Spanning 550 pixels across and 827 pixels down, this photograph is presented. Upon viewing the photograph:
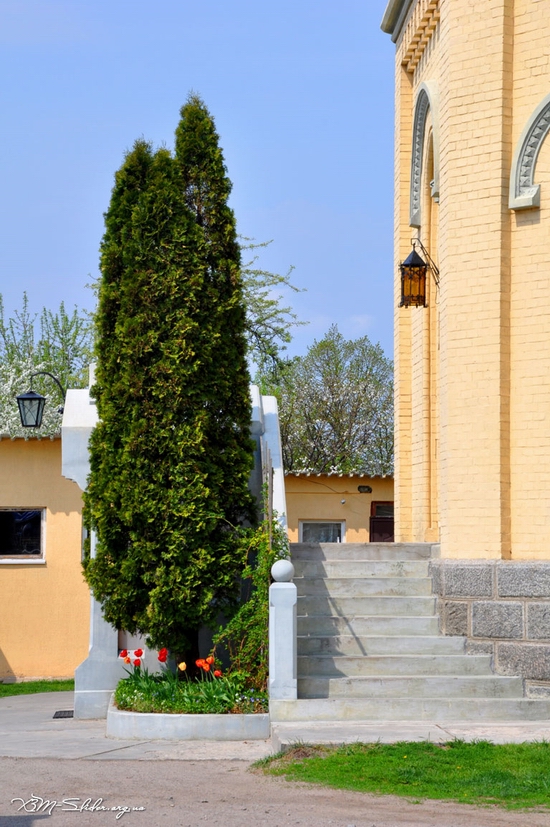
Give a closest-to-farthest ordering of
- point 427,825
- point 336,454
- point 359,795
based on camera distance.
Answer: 1. point 427,825
2. point 359,795
3. point 336,454

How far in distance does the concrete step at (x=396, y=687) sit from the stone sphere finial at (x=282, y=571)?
3.07ft

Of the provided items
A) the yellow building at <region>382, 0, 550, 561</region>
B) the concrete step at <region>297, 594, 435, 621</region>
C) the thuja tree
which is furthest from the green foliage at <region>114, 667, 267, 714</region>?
the yellow building at <region>382, 0, 550, 561</region>

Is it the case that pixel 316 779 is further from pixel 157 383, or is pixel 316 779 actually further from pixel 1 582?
pixel 1 582

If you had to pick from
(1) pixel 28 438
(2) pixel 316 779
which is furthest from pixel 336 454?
(2) pixel 316 779

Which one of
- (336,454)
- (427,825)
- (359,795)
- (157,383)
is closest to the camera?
(427,825)

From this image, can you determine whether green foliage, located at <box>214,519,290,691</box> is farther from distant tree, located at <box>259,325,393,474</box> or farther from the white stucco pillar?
distant tree, located at <box>259,325,393,474</box>

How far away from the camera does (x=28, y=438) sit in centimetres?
1805

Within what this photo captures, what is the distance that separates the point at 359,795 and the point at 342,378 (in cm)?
3220

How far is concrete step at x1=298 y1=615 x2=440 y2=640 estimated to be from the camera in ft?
36.1

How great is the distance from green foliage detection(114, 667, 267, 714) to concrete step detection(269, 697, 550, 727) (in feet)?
1.20

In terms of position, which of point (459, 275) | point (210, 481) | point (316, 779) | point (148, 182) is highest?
point (148, 182)

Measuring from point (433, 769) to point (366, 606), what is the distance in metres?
3.39

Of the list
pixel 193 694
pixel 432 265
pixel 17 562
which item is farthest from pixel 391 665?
pixel 17 562

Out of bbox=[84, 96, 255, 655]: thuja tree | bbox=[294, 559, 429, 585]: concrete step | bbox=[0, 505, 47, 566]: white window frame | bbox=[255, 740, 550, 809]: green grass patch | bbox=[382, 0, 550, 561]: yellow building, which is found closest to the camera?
bbox=[255, 740, 550, 809]: green grass patch
